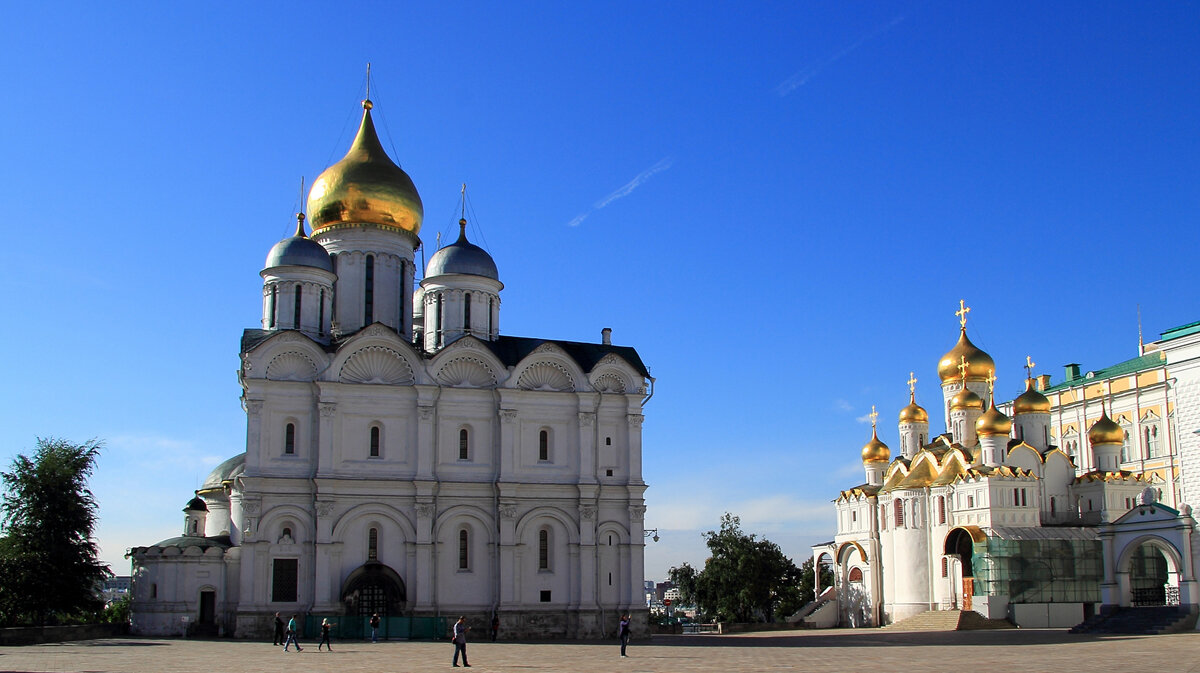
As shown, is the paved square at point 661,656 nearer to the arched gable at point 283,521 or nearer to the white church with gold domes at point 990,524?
the arched gable at point 283,521

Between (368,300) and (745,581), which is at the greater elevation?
(368,300)

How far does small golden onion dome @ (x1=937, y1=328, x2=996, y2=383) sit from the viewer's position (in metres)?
48.2

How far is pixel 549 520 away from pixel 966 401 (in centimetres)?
2003

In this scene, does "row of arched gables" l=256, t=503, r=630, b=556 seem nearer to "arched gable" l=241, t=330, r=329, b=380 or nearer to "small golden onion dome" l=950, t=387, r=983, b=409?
"arched gable" l=241, t=330, r=329, b=380

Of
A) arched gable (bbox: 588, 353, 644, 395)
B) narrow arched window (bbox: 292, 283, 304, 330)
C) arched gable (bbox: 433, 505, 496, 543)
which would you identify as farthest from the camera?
arched gable (bbox: 588, 353, 644, 395)

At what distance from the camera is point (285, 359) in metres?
34.1

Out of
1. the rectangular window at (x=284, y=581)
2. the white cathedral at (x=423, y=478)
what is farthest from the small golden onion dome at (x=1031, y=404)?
the rectangular window at (x=284, y=581)

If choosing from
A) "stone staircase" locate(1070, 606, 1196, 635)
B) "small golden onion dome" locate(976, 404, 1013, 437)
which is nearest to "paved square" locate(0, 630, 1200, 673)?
"stone staircase" locate(1070, 606, 1196, 635)

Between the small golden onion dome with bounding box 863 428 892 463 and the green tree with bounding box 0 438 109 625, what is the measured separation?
1263 inches

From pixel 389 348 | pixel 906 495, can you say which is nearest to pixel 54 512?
pixel 389 348

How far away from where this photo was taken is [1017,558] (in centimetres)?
3978

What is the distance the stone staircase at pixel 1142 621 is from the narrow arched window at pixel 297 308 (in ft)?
84.5

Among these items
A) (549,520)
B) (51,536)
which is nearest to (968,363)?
(549,520)

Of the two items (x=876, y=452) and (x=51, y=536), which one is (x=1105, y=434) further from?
(x=51, y=536)
